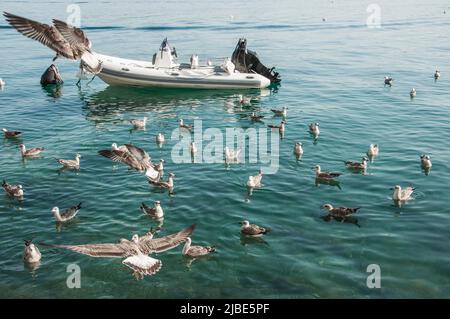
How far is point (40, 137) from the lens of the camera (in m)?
32.1

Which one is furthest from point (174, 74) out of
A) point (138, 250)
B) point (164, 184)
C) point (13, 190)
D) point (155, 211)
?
point (138, 250)

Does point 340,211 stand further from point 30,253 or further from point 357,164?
point 30,253

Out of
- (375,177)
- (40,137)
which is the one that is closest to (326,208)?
(375,177)

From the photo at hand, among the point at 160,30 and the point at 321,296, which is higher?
the point at 160,30

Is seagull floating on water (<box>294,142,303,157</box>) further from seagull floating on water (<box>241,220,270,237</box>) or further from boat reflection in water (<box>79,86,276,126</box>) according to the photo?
boat reflection in water (<box>79,86,276,126</box>)

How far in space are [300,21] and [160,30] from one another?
3382cm

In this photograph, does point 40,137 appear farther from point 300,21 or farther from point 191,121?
point 300,21

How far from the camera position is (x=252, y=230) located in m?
18.9

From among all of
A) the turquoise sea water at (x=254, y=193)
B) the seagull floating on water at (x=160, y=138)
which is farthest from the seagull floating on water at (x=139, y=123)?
the seagull floating on water at (x=160, y=138)

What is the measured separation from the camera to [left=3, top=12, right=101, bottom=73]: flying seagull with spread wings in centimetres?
1959

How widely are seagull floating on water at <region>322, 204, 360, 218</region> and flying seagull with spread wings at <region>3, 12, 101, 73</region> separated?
12.5 m

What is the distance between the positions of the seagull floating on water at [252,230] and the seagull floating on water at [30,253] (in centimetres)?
772

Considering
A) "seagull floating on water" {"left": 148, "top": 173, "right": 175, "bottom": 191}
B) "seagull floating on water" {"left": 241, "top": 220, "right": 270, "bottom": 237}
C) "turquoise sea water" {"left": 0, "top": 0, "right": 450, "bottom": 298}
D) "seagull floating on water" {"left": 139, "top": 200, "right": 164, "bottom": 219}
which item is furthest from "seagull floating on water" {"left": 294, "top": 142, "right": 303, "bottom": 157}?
"seagull floating on water" {"left": 139, "top": 200, "right": 164, "bottom": 219}

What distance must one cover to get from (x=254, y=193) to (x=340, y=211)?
4.66 metres
